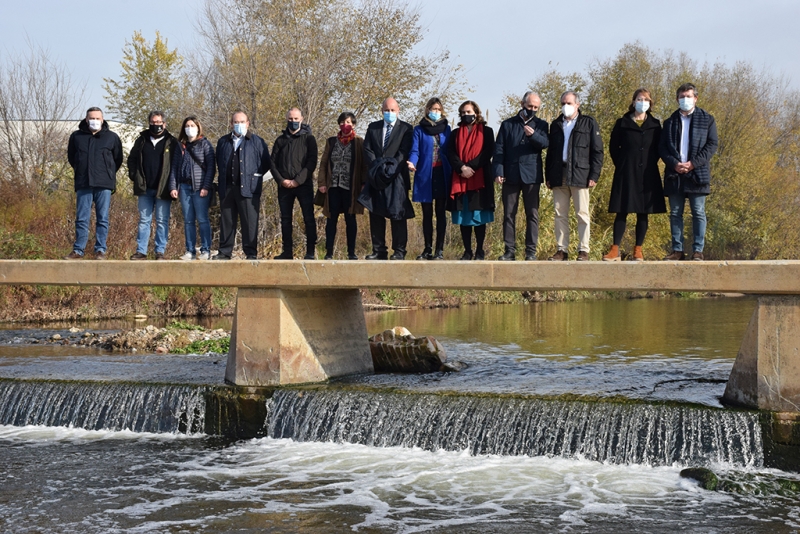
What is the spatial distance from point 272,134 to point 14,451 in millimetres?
22408

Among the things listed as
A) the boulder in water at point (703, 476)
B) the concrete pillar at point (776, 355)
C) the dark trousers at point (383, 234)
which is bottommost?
the boulder in water at point (703, 476)

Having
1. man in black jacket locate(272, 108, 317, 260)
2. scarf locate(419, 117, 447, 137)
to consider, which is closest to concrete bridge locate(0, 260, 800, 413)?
man in black jacket locate(272, 108, 317, 260)

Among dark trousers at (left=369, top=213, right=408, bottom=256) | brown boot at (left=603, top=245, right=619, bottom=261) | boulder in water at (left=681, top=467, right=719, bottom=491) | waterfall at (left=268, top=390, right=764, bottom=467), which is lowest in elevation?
boulder in water at (left=681, top=467, right=719, bottom=491)

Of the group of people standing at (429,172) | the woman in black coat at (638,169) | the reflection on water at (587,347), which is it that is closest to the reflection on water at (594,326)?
the reflection on water at (587,347)

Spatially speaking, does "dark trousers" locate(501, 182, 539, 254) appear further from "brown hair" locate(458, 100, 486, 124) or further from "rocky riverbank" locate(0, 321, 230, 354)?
"rocky riverbank" locate(0, 321, 230, 354)

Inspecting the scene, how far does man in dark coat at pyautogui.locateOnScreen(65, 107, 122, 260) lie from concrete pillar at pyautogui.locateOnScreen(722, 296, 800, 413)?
24.7 ft

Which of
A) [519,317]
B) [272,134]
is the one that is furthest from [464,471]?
[272,134]

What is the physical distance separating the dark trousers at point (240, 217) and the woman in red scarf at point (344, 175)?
88cm

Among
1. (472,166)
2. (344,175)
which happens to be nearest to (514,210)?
(472,166)

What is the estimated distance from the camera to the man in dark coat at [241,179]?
37.7 ft

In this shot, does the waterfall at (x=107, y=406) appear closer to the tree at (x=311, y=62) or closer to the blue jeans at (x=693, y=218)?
the blue jeans at (x=693, y=218)

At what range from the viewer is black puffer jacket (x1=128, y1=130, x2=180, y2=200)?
465 inches

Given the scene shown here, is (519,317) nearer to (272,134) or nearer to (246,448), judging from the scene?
(272,134)

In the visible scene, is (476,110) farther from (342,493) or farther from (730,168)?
(730,168)
